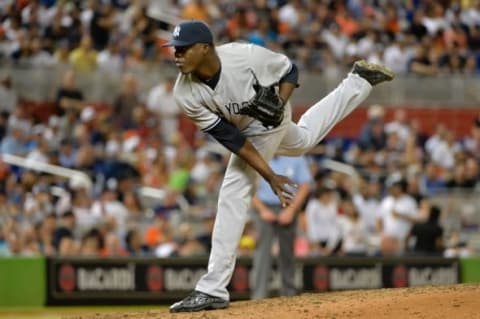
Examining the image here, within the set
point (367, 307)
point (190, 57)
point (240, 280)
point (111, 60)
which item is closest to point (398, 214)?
point (240, 280)

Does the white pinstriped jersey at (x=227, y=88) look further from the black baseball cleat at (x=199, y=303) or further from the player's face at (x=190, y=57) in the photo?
the black baseball cleat at (x=199, y=303)

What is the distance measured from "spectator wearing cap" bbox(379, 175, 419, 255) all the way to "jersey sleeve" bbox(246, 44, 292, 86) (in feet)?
24.0

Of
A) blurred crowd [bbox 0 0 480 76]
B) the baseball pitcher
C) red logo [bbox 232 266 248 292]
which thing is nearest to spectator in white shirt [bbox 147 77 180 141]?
blurred crowd [bbox 0 0 480 76]

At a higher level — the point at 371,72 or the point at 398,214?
the point at 371,72

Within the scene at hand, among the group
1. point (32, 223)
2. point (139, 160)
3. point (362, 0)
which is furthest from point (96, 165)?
point (362, 0)

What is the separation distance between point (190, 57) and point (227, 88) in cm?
34

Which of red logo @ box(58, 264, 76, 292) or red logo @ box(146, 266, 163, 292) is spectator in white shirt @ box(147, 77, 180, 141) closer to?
red logo @ box(146, 266, 163, 292)

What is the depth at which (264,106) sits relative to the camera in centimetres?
849

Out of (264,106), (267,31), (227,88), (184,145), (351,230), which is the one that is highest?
(267,31)

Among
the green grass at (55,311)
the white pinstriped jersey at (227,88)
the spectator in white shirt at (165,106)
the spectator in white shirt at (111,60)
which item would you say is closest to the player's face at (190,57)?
the white pinstriped jersey at (227,88)

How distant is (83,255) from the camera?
14812 mm

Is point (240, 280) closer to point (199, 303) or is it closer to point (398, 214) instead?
point (398, 214)

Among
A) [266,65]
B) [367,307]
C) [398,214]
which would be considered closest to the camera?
[367,307]

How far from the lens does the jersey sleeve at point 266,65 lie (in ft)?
28.4
